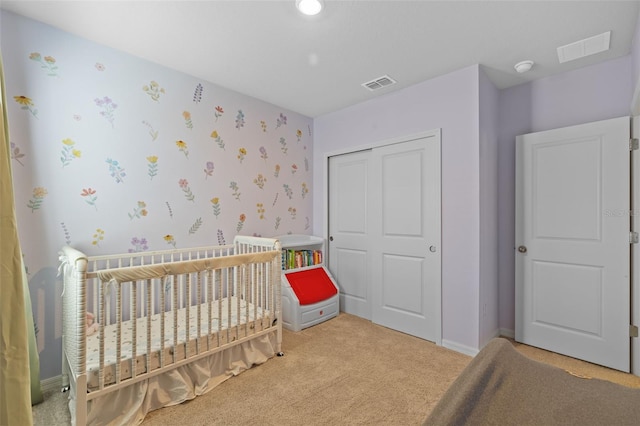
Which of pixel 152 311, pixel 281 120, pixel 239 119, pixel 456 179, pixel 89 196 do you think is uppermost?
pixel 281 120

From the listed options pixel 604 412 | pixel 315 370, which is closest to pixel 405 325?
pixel 315 370

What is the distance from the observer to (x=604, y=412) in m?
0.88

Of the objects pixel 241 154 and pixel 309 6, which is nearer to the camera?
pixel 309 6

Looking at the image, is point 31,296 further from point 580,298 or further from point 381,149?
point 580,298

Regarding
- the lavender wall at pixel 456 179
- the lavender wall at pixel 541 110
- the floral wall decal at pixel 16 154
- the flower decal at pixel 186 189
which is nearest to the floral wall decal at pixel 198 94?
the flower decal at pixel 186 189

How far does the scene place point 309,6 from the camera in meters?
1.74

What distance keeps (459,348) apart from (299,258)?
69.0 inches

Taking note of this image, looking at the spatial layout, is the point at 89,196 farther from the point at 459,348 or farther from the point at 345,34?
the point at 459,348

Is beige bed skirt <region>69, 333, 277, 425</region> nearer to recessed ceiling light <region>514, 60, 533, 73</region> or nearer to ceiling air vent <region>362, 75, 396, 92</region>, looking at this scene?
ceiling air vent <region>362, 75, 396, 92</region>

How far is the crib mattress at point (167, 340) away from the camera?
160 centimetres

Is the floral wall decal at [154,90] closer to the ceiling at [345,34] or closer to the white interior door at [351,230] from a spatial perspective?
the ceiling at [345,34]

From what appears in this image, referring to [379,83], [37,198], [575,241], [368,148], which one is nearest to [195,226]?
[37,198]

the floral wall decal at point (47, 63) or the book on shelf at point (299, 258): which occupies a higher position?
the floral wall decal at point (47, 63)

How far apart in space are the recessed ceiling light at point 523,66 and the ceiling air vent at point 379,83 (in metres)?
0.98
